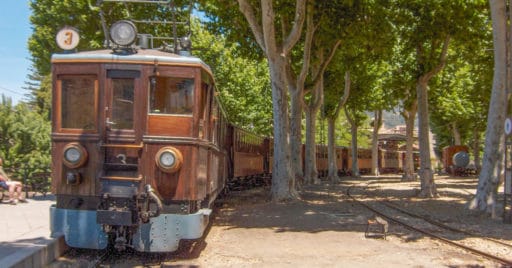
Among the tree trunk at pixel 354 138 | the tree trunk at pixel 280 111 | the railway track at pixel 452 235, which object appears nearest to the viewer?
the railway track at pixel 452 235

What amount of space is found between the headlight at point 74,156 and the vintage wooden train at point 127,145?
14 millimetres

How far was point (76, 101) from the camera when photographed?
832 centimetres

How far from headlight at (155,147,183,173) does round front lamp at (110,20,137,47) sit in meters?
1.71

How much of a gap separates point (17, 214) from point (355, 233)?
730 centimetres

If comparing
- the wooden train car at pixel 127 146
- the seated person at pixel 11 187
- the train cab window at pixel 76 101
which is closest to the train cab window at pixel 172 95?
the wooden train car at pixel 127 146

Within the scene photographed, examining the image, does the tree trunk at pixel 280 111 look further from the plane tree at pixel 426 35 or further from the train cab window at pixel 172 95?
the train cab window at pixel 172 95

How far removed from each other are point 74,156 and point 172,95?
162 cm

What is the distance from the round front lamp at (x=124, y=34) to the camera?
8.38 meters

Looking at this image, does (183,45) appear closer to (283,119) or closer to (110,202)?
(110,202)

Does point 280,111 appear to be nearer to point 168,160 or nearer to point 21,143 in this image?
point 21,143

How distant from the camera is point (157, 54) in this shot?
850 centimetres

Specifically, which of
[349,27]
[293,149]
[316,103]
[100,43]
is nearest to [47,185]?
[100,43]

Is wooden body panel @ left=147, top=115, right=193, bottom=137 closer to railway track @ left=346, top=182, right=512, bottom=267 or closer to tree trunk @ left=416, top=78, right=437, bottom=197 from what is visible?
railway track @ left=346, top=182, right=512, bottom=267

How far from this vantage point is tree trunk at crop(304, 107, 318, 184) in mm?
27127
